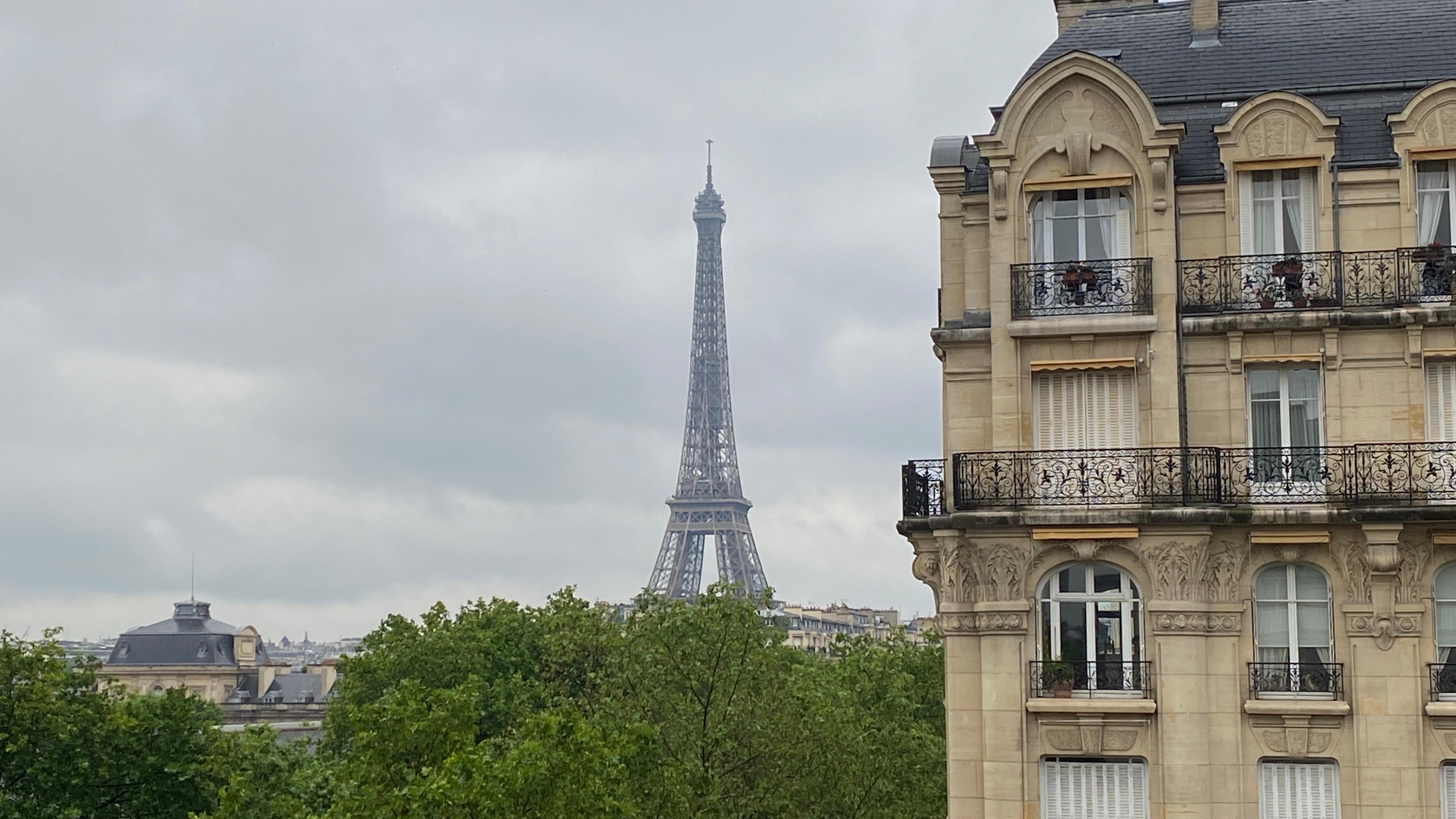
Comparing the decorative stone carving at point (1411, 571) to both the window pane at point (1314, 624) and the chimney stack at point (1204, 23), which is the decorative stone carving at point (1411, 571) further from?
the chimney stack at point (1204, 23)

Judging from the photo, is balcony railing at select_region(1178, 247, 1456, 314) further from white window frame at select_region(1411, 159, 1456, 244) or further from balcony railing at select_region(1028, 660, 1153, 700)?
balcony railing at select_region(1028, 660, 1153, 700)

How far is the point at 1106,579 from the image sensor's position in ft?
95.0

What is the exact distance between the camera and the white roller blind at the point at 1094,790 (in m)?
28.4

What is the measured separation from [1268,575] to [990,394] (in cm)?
529

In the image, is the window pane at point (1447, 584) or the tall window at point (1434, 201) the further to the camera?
the tall window at point (1434, 201)

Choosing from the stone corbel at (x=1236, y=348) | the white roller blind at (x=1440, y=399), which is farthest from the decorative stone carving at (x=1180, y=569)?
the white roller blind at (x=1440, y=399)

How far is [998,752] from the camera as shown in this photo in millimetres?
28766

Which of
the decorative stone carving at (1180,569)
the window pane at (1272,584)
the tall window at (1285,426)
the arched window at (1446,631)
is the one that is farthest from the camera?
the tall window at (1285,426)

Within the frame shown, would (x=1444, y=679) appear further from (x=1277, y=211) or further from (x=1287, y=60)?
(x=1287, y=60)

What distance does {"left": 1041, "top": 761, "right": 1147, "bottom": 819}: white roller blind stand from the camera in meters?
28.4

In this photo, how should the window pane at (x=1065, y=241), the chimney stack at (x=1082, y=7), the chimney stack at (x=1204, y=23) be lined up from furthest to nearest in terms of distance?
1. the chimney stack at (x=1082, y=7)
2. the chimney stack at (x=1204, y=23)
3. the window pane at (x=1065, y=241)

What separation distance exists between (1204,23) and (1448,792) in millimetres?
13944

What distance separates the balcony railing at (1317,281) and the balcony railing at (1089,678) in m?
5.88

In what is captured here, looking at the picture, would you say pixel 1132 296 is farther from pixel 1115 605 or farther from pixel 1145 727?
pixel 1145 727
